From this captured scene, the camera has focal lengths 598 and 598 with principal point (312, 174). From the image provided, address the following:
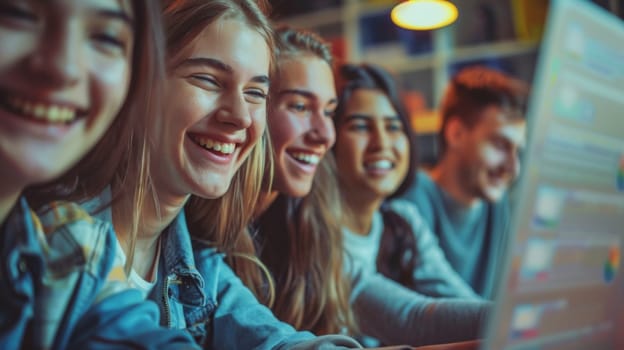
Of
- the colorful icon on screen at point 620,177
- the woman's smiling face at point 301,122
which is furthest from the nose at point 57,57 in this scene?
the colorful icon on screen at point 620,177

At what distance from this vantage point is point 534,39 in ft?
5.19

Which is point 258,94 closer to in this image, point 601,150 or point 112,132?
point 112,132

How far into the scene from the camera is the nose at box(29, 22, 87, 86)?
0.38m

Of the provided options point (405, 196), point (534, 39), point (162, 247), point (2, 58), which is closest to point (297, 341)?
point (162, 247)

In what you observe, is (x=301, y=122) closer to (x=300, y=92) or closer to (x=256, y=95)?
(x=300, y=92)

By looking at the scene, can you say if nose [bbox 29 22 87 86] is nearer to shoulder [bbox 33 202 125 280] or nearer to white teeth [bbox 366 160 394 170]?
shoulder [bbox 33 202 125 280]

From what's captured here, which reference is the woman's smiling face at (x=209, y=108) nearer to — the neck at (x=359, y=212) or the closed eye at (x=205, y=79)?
the closed eye at (x=205, y=79)

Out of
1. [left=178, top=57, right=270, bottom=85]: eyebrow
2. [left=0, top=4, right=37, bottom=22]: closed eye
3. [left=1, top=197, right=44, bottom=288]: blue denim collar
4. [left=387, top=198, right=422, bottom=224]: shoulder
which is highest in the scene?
[left=178, top=57, right=270, bottom=85]: eyebrow

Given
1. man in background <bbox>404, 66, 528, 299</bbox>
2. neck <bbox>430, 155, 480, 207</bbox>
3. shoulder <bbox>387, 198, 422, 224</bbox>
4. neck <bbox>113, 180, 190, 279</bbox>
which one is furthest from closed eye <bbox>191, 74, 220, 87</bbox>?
neck <bbox>430, 155, 480, 207</bbox>

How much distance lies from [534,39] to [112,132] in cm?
137

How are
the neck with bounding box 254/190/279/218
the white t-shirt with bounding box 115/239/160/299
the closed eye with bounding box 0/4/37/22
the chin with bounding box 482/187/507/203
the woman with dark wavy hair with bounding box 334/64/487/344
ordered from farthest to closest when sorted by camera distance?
1. the chin with bounding box 482/187/507/203
2. the woman with dark wavy hair with bounding box 334/64/487/344
3. the neck with bounding box 254/190/279/218
4. the white t-shirt with bounding box 115/239/160/299
5. the closed eye with bounding box 0/4/37/22

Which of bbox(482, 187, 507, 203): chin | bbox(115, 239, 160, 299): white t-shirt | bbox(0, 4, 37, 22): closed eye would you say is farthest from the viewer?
bbox(482, 187, 507, 203): chin

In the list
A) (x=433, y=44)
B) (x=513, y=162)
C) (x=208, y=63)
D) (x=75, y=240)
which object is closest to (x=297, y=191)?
(x=208, y=63)

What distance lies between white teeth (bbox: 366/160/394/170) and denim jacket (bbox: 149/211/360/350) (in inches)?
13.4
